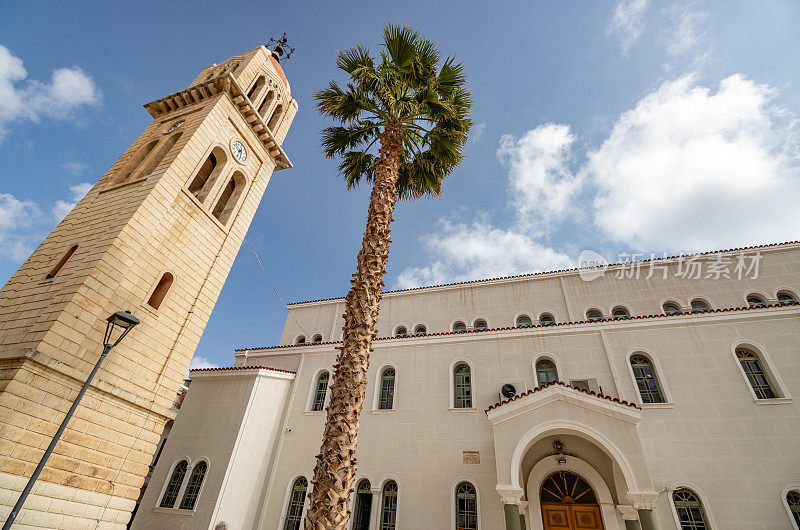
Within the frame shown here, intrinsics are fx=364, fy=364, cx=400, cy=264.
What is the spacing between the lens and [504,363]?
522 inches

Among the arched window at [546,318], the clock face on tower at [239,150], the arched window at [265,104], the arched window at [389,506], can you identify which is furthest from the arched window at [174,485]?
the arched window at [546,318]

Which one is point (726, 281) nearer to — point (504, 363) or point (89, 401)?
point (504, 363)

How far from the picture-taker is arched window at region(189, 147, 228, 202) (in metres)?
13.3

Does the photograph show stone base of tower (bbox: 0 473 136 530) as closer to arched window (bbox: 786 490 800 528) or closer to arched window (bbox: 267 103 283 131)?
arched window (bbox: 267 103 283 131)

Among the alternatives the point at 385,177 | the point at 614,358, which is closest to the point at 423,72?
the point at 385,177

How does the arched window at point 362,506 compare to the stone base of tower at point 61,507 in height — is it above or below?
above

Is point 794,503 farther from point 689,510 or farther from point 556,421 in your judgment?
point 556,421

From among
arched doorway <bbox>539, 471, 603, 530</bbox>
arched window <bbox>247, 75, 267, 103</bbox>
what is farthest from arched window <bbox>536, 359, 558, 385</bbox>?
arched window <bbox>247, 75, 267, 103</bbox>

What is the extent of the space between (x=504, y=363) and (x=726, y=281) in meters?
10.8

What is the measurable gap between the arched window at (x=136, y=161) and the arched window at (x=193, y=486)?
1021 cm

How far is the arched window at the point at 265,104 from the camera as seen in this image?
16.6m

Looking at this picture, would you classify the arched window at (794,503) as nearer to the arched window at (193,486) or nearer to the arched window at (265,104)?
the arched window at (193,486)

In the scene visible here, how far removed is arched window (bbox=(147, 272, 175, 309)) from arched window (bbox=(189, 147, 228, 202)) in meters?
3.50

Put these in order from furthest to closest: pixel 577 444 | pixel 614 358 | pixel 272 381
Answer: pixel 272 381 → pixel 614 358 → pixel 577 444
